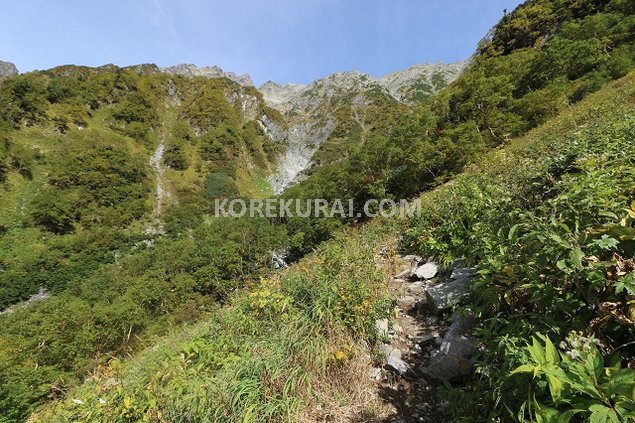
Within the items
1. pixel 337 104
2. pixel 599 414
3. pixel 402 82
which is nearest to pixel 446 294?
pixel 599 414

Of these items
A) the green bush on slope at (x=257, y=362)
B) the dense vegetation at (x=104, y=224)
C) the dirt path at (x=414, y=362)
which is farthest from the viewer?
the dense vegetation at (x=104, y=224)

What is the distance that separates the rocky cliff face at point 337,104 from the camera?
99.0 metres

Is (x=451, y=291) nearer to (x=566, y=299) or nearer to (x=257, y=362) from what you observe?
(x=566, y=299)

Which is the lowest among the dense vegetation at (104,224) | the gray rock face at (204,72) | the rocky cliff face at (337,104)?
the dense vegetation at (104,224)

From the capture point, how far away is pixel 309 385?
319cm

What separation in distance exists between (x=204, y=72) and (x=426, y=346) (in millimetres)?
190036

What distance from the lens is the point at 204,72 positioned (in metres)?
164

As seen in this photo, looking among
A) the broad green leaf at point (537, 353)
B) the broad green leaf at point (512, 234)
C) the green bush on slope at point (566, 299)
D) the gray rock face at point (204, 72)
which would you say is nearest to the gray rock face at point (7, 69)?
the gray rock face at point (204, 72)

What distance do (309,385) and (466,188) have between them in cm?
492

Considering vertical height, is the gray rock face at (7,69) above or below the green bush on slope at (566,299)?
above

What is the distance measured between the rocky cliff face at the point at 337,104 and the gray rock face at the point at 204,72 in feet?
115

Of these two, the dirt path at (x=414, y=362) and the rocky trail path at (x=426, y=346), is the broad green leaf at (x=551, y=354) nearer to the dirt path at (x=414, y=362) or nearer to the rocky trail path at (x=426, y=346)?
the rocky trail path at (x=426, y=346)

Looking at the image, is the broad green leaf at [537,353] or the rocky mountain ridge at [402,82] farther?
the rocky mountain ridge at [402,82]

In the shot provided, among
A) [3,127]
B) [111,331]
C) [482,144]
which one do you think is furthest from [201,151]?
[482,144]
